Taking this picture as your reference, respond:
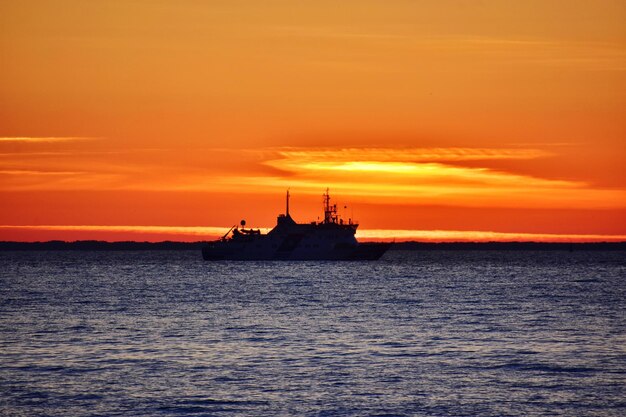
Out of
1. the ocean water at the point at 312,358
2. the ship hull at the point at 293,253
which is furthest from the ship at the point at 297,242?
the ocean water at the point at 312,358

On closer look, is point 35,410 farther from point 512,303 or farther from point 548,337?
point 512,303

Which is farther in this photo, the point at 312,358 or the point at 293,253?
the point at 293,253

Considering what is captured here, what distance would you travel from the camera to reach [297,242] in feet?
530

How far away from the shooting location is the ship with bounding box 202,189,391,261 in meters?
160

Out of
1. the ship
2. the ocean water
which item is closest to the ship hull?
the ship

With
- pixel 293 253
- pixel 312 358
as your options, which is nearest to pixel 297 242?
pixel 293 253

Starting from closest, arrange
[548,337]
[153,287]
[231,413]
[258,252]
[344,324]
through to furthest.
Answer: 1. [231,413]
2. [548,337]
3. [344,324]
4. [153,287]
5. [258,252]

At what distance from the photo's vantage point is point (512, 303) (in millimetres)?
73750

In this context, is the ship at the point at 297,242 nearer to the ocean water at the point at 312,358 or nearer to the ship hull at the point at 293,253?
the ship hull at the point at 293,253

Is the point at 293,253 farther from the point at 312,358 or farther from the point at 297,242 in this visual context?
the point at 312,358

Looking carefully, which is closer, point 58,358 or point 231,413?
point 231,413

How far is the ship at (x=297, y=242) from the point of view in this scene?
160500mm

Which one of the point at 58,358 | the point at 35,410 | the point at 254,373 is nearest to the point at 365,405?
the point at 254,373

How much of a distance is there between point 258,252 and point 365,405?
13536 centimetres
